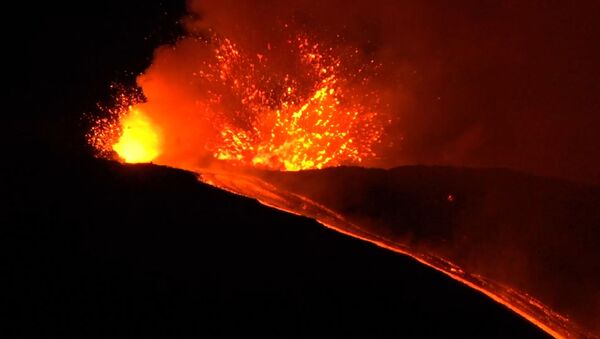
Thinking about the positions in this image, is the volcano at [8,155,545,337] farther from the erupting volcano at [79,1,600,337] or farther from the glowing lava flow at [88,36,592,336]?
the glowing lava flow at [88,36,592,336]

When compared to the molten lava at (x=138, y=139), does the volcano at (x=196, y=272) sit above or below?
below

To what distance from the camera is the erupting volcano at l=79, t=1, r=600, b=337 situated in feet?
21.4

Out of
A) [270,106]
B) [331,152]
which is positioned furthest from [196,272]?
[270,106]

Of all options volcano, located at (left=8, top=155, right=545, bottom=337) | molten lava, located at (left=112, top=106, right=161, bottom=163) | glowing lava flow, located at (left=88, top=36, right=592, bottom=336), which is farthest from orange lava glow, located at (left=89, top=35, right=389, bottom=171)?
volcano, located at (left=8, top=155, right=545, bottom=337)

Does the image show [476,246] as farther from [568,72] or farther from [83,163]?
[83,163]

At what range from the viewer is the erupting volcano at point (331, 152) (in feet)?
21.4

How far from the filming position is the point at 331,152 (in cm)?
955

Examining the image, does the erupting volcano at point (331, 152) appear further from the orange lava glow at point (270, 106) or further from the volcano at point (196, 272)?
the volcano at point (196, 272)

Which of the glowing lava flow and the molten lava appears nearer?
the molten lava

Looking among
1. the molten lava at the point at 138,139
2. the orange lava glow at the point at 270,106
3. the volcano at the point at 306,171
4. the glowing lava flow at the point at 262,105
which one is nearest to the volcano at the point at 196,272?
the volcano at the point at 306,171

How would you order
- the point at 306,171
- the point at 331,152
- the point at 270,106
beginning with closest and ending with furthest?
the point at 306,171
the point at 331,152
the point at 270,106

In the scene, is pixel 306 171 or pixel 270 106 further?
pixel 270 106

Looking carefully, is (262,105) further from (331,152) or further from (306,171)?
(306,171)

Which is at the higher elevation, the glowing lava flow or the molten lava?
the glowing lava flow
